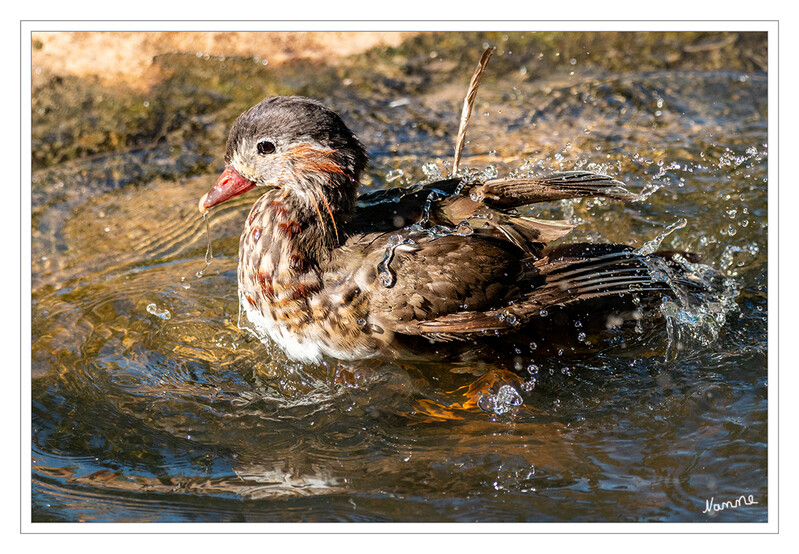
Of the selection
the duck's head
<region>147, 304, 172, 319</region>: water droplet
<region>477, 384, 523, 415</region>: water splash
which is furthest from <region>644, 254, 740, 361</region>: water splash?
<region>147, 304, 172, 319</region>: water droplet

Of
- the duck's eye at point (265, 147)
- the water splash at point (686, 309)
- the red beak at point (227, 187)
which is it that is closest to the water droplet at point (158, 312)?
the red beak at point (227, 187)

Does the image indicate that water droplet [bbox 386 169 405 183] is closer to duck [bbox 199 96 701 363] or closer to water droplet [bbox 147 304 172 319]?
duck [bbox 199 96 701 363]

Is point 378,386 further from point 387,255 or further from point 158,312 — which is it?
point 158,312

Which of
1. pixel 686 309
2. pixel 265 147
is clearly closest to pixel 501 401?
pixel 686 309

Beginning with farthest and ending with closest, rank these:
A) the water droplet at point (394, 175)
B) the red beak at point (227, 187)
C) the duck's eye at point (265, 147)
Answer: the water droplet at point (394, 175)
the red beak at point (227, 187)
the duck's eye at point (265, 147)

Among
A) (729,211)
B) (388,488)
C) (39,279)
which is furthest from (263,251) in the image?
(729,211)

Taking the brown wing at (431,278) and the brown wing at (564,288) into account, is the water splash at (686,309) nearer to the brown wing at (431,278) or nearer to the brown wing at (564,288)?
the brown wing at (564,288)

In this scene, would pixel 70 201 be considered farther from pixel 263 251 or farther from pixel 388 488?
pixel 388 488
